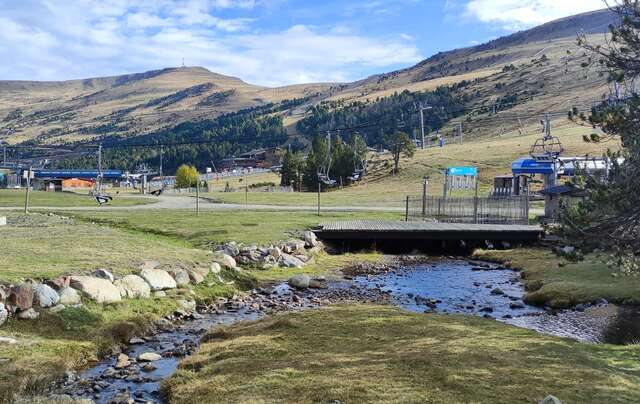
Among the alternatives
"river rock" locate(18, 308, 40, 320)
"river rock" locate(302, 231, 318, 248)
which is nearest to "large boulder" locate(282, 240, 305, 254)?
"river rock" locate(302, 231, 318, 248)

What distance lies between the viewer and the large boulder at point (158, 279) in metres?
21.4

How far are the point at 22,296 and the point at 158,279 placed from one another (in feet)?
18.9

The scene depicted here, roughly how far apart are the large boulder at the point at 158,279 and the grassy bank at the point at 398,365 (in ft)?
16.1

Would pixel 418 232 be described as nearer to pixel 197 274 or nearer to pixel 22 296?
pixel 197 274

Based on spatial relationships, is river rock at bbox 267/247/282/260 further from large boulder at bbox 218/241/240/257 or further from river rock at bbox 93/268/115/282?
river rock at bbox 93/268/115/282

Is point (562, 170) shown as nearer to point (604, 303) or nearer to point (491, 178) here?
point (491, 178)

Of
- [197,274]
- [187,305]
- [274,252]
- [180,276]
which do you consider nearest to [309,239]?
[274,252]

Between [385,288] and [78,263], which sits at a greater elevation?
[78,263]

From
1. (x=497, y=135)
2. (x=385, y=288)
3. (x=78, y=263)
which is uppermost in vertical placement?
(x=497, y=135)

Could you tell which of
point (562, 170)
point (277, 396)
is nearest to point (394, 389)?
point (277, 396)

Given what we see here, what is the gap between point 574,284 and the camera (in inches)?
1040

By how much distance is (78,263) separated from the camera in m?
21.4

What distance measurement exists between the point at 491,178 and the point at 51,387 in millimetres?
107032

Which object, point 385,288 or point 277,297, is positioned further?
point 385,288
